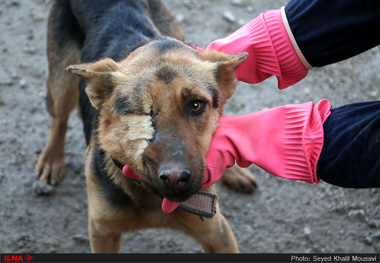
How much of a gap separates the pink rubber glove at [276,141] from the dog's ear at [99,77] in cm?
82

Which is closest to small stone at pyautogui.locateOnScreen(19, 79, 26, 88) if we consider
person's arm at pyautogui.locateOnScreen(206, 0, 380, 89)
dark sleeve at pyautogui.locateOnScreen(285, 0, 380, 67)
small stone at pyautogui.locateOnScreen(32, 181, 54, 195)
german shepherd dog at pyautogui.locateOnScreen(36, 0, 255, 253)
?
small stone at pyautogui.locateOnScreen(32, 181, 54, 195)

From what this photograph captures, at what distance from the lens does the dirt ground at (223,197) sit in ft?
15.2

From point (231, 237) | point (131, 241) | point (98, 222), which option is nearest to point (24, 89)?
point (131, 241)

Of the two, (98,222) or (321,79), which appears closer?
(98,222)

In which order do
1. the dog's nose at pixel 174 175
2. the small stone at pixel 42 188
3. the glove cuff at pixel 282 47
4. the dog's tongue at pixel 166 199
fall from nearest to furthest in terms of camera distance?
the dog's nose at pixel 174 175, the dog's tongue at pixel 166 199, the glove cuff at pixel 282 47, the small stone at pixel 42 188

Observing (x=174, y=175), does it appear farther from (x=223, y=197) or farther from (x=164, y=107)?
(x=223, y=197)

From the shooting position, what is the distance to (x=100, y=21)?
4.52 m

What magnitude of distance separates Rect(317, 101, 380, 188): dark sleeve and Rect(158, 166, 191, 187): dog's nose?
0.90 m

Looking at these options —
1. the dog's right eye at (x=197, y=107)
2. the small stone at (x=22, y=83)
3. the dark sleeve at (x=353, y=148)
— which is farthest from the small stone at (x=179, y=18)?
the dark sleeve at (x=353, y=148)

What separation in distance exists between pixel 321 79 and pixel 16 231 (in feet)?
14.9

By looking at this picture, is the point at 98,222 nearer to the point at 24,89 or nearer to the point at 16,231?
the point at 16,231

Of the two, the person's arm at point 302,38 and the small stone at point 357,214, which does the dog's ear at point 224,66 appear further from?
the small stone at point 357,214

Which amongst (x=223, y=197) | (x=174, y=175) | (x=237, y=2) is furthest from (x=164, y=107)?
(x=237, y=2)

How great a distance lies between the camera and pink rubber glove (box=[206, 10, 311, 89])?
126 inches
